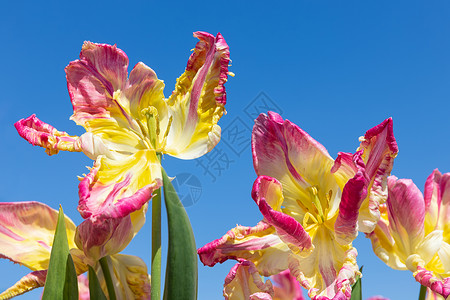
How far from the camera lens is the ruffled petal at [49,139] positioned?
194 centimetres

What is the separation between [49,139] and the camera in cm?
194

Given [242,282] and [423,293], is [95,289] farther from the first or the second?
[423,293]

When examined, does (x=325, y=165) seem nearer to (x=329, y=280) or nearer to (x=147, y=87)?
(x=329, y=280)

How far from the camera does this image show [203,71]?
194cm

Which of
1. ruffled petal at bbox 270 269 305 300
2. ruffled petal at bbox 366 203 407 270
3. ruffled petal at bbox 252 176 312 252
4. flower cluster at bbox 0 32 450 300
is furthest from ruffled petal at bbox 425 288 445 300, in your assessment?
ruffled petal at bbox 252 176 312 252

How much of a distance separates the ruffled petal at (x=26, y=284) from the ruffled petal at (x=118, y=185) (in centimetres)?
35

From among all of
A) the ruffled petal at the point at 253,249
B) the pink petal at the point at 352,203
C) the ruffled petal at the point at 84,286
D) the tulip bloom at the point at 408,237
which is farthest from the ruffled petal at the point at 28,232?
the tulip bloom at the point at 408,237

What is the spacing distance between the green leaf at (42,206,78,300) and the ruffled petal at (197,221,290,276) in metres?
0.43

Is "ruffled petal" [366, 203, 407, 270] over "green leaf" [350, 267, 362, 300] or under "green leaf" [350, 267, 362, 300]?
over

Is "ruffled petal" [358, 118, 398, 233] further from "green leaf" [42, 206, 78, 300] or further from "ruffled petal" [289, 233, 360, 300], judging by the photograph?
"green leaf" [42, 206, 78, 300]

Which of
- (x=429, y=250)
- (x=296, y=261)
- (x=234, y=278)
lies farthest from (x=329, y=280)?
(x=429, y=250)

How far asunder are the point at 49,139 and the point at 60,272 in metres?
0.48

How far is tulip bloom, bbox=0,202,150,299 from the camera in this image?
1829 mm

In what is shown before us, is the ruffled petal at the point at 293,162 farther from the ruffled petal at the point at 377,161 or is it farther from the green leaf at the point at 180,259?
the green leaf at the point at 180,259
